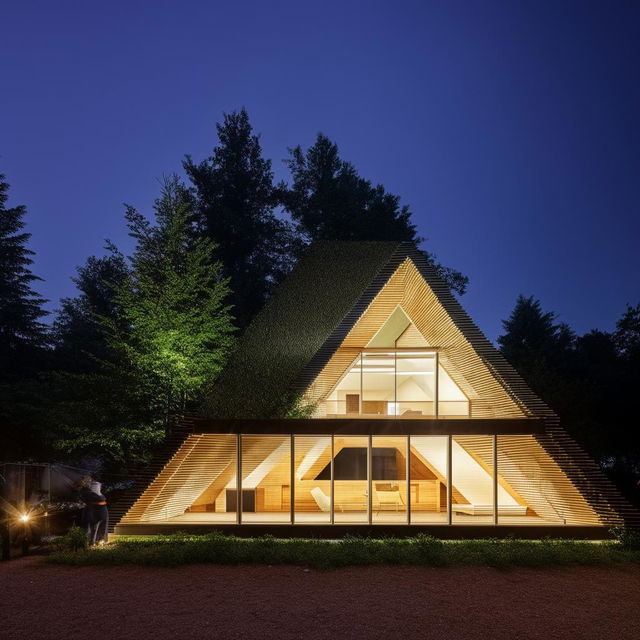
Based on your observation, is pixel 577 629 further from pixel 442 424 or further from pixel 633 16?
pixel 633 16

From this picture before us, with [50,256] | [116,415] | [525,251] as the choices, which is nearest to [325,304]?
[116,415]

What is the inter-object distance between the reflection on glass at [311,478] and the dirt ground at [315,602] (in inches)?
113

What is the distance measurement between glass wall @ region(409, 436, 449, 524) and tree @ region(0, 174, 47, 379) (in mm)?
17636

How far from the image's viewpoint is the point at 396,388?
15.6 m

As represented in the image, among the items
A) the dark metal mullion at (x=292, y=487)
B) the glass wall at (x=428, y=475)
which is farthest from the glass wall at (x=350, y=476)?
the glass wall at (x=428, y=475)

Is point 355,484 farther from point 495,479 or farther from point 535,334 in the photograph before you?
point 535,334

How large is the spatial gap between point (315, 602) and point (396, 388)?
764 centimetres

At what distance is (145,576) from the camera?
32.7ft

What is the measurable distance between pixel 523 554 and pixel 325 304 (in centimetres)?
859

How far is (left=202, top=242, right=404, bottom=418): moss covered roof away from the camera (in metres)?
13.8

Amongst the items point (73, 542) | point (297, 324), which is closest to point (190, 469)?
point (73, 542)

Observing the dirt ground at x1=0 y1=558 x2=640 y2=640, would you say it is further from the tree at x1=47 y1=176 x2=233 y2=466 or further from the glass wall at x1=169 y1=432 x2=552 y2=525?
the tree at x1=47 y1=176 x2=233 y2=466

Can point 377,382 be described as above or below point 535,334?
below

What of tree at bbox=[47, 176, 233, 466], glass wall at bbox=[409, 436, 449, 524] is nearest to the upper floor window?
glass wall at bbox=[409, 436, 449, 524]
